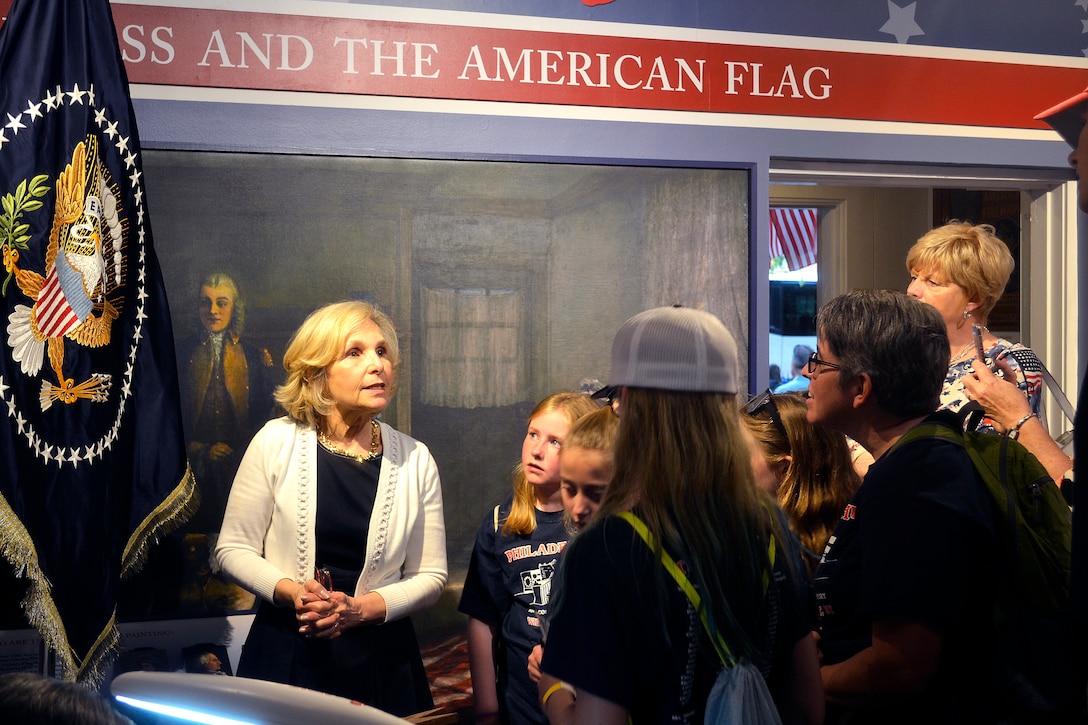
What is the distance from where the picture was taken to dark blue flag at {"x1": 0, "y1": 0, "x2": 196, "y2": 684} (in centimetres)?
257

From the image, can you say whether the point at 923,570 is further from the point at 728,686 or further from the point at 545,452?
the point at 545,452

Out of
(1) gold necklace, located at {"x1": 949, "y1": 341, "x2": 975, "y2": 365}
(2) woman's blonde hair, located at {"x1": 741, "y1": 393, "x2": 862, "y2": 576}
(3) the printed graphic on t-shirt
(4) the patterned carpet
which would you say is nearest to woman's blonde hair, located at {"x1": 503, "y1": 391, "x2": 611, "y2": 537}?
(3) the printed graphic on t-shirt

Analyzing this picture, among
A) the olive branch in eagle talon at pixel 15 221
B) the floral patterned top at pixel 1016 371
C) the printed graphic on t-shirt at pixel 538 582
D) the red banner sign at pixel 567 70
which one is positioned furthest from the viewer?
the red banner sign at pixel 567 70

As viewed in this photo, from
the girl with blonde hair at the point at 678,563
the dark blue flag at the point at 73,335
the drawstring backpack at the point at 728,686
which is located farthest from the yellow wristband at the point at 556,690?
the dark blue flag at the point at 73,335

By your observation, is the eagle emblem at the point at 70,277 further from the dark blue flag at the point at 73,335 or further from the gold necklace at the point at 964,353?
the gold necklace at the point at 964,353

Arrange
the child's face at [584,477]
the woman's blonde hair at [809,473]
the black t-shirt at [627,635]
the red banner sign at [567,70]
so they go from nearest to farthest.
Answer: the black t-shirt at [627,635] < the child's face at [584,477] < the woman's blonde hair at [809,473] < the red banner sign at [567,70]

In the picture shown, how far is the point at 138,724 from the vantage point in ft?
2.90

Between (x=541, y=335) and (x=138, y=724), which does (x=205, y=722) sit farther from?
(x=541, y=335)

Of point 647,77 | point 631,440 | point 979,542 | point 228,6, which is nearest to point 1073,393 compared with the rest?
point 647,77

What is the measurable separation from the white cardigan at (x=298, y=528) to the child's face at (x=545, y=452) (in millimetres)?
412

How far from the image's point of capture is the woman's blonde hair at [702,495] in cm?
150

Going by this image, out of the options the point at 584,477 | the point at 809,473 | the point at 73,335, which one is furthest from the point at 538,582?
the point at 73,335

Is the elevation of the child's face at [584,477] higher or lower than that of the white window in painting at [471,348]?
lower

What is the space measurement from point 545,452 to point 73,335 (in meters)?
1.30
